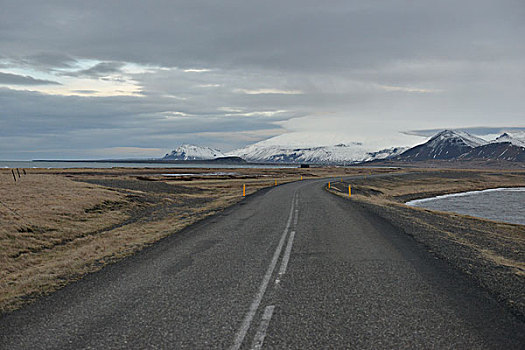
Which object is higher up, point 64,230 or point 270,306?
point 270,306

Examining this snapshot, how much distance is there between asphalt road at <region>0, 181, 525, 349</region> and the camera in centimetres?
529

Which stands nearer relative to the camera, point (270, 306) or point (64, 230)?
point (270, 306)

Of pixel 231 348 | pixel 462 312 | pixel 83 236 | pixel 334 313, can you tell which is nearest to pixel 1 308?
pixel 231 348

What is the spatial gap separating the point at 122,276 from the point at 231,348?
174 inches

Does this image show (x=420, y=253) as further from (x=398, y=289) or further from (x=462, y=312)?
(x=462, y=312)

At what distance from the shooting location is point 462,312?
6.23m

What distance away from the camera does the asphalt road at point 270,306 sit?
5.29 metres

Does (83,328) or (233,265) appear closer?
(83,328)

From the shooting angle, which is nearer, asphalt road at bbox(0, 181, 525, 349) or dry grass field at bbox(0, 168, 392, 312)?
asphalt road at bbox(0, 181, 525, 349)

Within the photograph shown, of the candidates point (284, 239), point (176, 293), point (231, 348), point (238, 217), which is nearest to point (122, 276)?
point (176, 293)

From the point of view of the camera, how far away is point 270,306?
21.3ft

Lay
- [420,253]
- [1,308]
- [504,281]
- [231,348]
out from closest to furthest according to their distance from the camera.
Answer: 1. [231,348]
2. [1,308]
3. [504,281]
4. [420,253]

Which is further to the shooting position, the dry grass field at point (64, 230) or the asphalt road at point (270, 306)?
the dry grass field at point (64, 230)

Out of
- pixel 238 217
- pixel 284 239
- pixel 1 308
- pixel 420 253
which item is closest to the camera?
pixel 1 308
